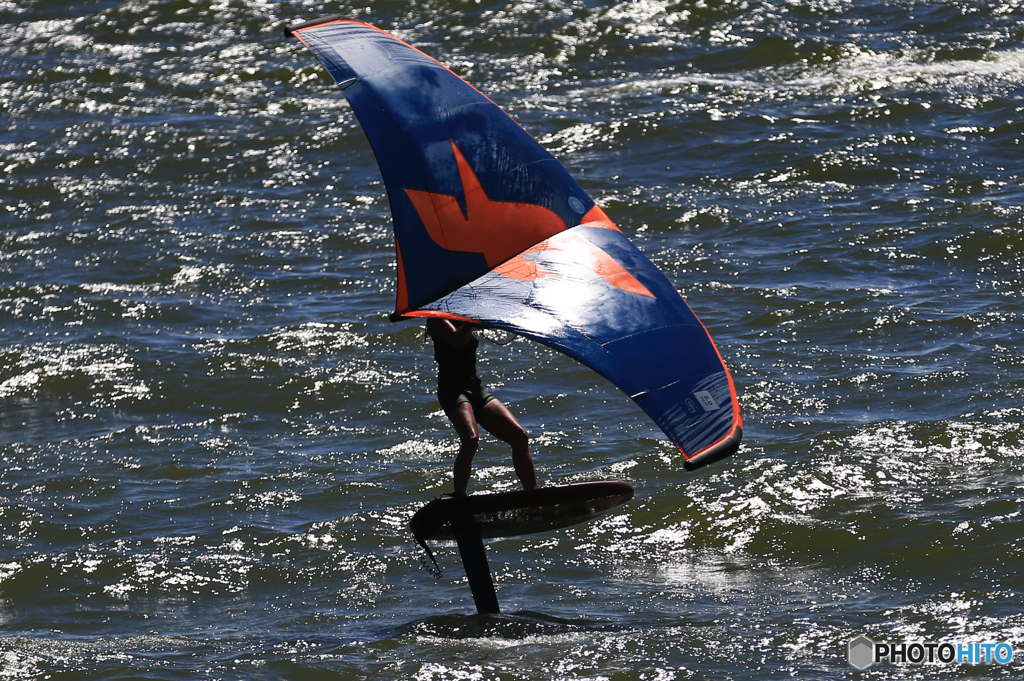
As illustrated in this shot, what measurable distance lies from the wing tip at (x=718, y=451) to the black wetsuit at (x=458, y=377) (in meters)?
1.90

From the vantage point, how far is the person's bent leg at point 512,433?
8.95 meters

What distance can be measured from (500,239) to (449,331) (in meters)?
0.80

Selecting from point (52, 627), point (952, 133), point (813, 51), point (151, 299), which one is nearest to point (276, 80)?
point (151, 299)

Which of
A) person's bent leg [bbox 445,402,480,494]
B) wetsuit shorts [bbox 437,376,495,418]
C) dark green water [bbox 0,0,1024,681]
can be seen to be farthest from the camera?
dark green water [bbox 0,0,1024,681]

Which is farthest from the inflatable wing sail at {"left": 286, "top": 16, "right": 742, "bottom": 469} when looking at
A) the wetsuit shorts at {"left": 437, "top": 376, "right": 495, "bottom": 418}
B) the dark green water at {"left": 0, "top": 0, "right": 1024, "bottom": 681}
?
the dark green water at {"left": 0, "top": 0, "right": 1024, "bottom": 681}

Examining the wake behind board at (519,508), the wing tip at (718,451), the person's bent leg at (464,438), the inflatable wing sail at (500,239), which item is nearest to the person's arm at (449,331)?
the inflatable wing sail at (500,239)

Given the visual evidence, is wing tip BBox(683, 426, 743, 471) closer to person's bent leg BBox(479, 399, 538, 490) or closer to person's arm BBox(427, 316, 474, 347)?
person's bent leg BBox(479, 399, 538, 490)

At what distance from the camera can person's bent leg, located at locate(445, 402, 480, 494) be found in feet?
29.0

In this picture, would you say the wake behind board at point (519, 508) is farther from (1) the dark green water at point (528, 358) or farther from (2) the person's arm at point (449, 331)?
(2) the person's arm at point (449, 331)

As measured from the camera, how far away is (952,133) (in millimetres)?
21062

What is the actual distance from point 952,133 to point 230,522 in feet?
47.6

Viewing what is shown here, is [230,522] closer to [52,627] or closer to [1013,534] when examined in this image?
[52,627]

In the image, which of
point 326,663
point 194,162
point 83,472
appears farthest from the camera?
point 194,162

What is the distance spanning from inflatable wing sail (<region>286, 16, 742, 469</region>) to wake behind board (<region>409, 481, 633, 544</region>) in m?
1.15
